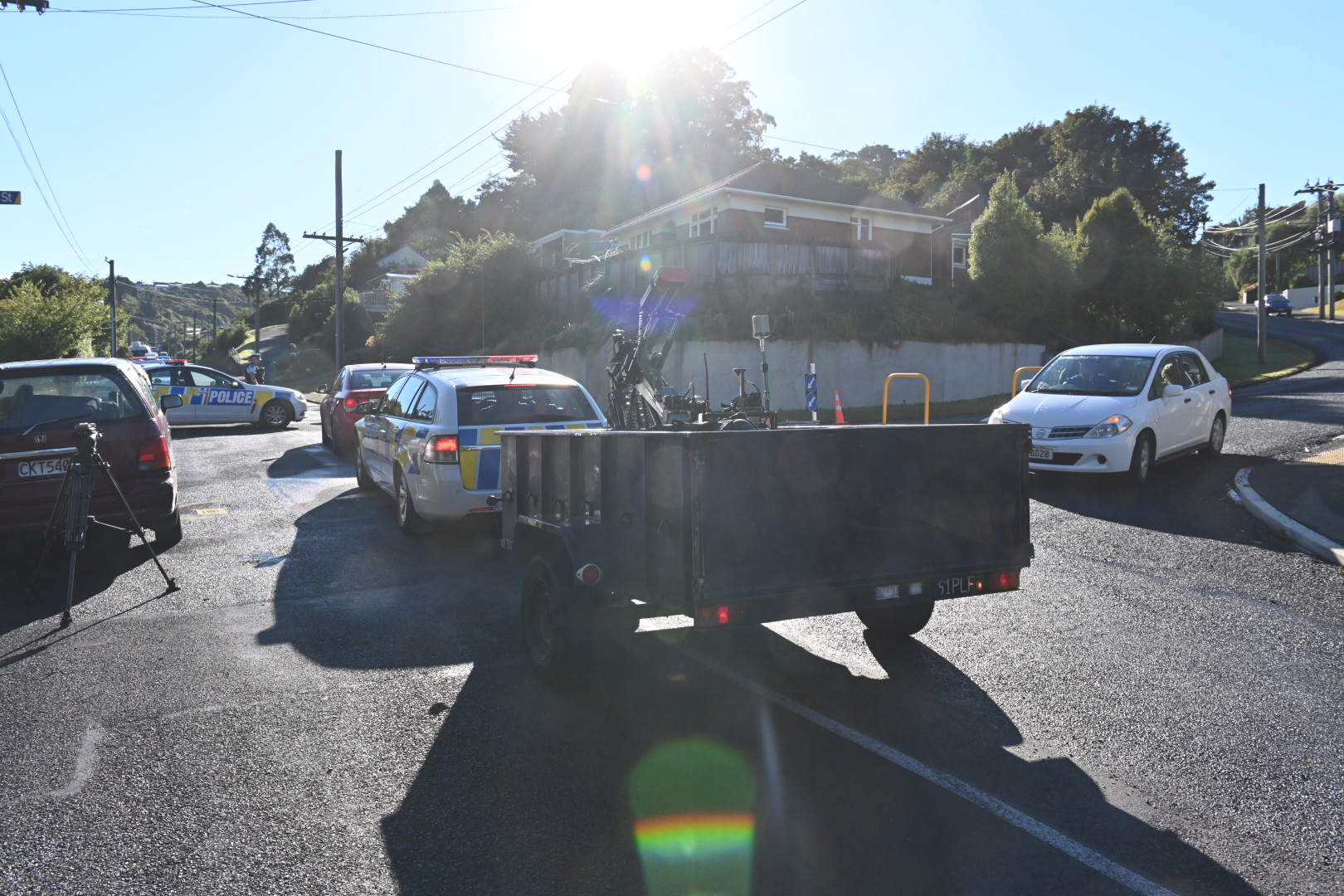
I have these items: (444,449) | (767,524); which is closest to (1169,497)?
(444,449)

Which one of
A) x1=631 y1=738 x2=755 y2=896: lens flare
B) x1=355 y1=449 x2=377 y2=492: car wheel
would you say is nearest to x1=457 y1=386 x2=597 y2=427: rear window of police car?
x1=355 y1=449 x2=377 y2=492: car wheel

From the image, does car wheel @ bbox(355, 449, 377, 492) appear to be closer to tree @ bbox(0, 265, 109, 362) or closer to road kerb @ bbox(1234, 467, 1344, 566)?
road kerb @ bbox(1234, 467, 1344, 566)

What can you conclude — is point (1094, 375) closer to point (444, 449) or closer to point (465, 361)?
point (465, 361)

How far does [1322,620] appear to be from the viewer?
646cm

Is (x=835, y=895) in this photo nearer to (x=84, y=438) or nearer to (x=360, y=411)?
(x=84, y=438)

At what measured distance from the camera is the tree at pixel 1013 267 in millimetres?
29047

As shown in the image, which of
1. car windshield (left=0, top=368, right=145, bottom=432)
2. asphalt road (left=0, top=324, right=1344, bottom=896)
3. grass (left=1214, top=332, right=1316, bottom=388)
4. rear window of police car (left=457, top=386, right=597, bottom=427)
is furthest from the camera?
grass (left=1214, top=332, right=1316, bottom=388)

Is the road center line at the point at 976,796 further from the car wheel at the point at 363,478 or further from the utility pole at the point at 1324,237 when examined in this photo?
the utility pole at the point at 1324,237

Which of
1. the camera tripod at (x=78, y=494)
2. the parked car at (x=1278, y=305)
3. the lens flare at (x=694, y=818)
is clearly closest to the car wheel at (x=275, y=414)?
the camera tripod at (x=78, y=494)

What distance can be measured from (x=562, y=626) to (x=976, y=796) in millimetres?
2148

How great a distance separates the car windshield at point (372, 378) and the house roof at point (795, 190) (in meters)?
18.0

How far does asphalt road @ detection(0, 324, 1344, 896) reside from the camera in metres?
3.41

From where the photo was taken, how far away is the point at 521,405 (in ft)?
30.1

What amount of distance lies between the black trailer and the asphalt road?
0.57 meters
